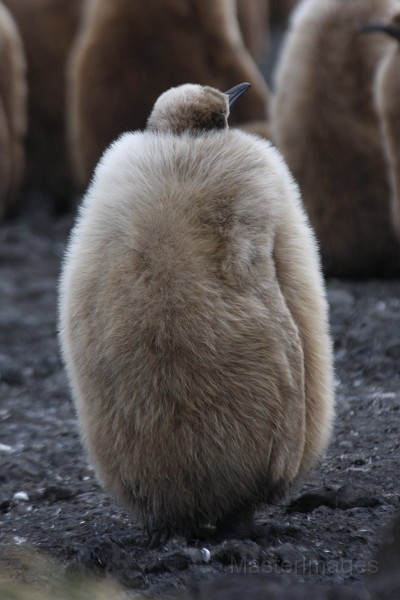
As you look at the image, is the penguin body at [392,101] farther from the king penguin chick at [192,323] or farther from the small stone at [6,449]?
the king penguin chick at [192,323]

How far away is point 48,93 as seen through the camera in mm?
10211

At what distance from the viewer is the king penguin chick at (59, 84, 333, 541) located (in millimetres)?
3463

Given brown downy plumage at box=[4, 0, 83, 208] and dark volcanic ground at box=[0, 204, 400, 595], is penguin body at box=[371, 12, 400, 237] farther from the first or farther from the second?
brown downy plumage at box=[4, 0, 83, 208]

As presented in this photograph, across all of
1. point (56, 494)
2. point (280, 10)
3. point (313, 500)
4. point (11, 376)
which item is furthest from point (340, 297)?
point (280, 10)

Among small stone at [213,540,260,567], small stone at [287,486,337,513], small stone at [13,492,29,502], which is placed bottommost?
small stone at [13,492,29,502]

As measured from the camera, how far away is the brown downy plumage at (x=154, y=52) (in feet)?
26.9

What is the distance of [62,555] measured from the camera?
3.71 metres

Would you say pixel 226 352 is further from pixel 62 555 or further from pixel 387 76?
pixel 387 76

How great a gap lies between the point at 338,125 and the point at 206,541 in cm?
384

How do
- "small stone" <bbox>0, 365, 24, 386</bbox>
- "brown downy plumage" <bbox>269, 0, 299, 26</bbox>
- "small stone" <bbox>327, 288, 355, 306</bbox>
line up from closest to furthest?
"small stone" <bbox>0, 365, 24, 386</bbox> → "small stone" <bbox>327, 288, 355, 306</bbox> → "brown downy plumage" <bbox>269, 0, 299, 26</bbox>

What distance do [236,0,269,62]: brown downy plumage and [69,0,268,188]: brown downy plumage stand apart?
3.86 metres

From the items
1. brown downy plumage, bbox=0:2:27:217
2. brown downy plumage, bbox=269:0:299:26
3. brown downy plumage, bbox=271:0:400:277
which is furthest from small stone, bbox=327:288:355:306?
brown downy plumage, bbox=269:0:299:26

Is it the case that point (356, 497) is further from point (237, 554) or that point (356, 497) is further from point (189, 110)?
point (189, 110)

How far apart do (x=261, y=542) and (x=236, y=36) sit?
5.36 metres
